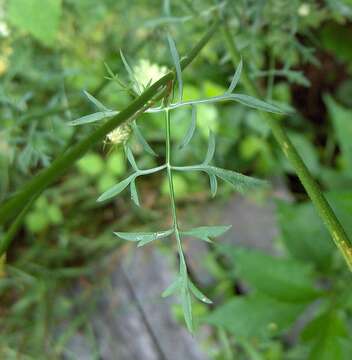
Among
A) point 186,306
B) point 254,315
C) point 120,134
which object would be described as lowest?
point 254,315

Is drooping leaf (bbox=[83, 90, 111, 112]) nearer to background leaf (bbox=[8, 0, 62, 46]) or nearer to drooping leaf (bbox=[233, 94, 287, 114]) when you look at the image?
drooping leaf (bbox=[233, 94, 287, 114])

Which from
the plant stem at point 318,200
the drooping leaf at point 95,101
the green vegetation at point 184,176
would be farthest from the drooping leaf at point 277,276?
the drooping leaf at point 95,101

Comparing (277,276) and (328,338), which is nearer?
(328,338)

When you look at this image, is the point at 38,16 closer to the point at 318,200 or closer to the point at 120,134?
the point at 120,134

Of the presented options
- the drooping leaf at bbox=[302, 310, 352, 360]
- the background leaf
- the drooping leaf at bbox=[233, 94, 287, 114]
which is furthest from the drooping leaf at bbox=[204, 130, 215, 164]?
the background leaf

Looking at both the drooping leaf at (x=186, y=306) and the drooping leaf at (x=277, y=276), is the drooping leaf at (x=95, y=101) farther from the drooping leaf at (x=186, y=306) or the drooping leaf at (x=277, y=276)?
the drooping leaf at (x=277, y=276)

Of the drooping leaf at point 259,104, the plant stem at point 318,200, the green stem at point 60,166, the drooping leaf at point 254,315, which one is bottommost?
the drooping leaf at point 254,315

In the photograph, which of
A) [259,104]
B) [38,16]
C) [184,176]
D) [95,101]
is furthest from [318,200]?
[184,176]
